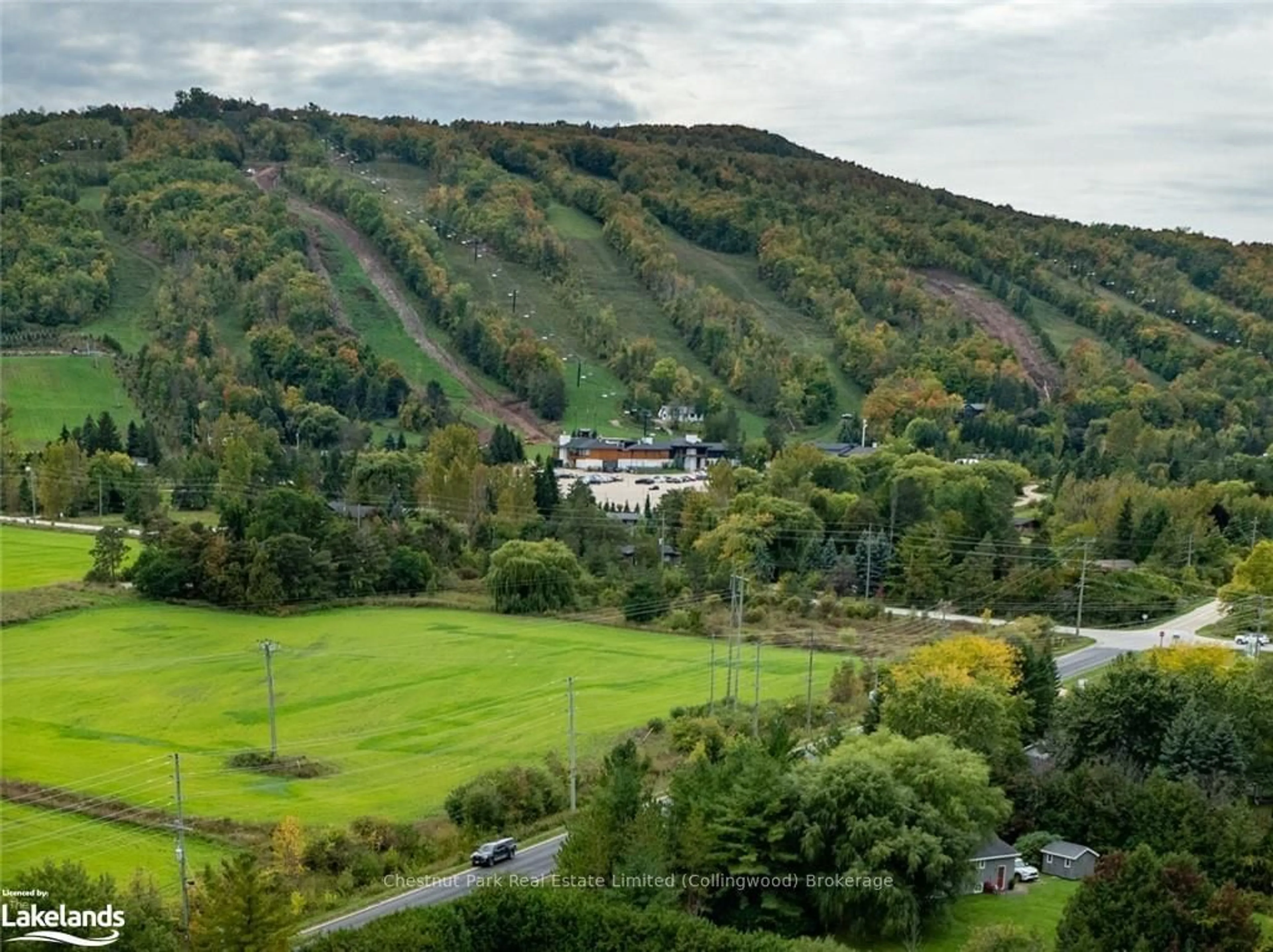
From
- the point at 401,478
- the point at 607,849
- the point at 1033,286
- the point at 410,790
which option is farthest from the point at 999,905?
the point at 1033,286

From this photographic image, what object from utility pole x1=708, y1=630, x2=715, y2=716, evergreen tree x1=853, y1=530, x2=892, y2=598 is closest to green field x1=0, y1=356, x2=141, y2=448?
evergreen tree x1=853, y1=530, x2=892, y2=598

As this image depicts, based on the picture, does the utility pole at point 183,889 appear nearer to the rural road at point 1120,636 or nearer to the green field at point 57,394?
the rural road at point 1120,636

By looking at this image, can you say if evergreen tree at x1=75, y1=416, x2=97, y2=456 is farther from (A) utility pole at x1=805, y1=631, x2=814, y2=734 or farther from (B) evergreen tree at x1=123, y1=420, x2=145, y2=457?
(A) utility pole at x1=805, y1=631, x2=814, y2=734

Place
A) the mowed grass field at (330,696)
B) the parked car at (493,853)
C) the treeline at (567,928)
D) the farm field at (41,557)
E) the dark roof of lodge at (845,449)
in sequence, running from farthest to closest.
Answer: the dark roof of lodge at (845,449), the farm field at (41,557), the mowed grass field at (330,696), the parked car at (493,853), the treeline at (567,928)

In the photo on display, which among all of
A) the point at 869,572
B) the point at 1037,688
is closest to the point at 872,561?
the point at 869,572

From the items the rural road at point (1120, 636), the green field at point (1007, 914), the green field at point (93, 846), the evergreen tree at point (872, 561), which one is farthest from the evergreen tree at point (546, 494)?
the green field at point (1007, 914)

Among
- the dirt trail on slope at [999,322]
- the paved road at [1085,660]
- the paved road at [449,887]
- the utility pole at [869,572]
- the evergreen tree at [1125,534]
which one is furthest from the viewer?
the dirt trail on slope at [999,322]

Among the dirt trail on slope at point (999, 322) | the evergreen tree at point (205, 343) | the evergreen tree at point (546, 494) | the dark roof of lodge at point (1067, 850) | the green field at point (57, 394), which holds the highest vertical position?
the dirt trail on slope at point (999, 322)

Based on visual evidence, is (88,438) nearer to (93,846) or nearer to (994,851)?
(93,846)
